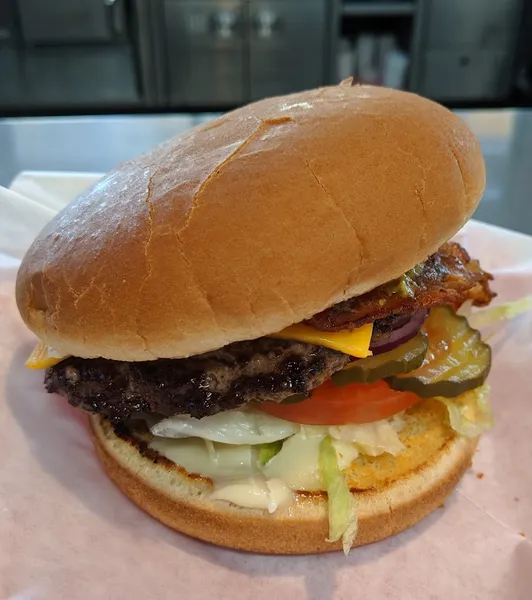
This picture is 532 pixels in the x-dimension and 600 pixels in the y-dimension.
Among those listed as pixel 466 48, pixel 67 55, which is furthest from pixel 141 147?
pixel 466 48

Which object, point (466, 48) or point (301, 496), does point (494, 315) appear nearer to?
point (301, 496)

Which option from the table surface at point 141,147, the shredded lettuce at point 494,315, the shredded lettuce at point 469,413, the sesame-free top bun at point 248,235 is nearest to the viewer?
the sesame-free top bun at point 248,235

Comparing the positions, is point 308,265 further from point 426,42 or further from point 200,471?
point 426,42

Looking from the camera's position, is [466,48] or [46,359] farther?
[466,48]

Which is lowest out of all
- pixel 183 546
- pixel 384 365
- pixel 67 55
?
pixel 183 546

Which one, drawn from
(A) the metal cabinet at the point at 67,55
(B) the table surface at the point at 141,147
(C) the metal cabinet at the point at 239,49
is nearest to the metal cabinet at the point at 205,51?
(C) the metal cabinet at the point at 239,49

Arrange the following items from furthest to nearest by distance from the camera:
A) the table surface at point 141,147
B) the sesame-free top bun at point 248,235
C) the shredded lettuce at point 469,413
Answer: 1. the table surface at point 141,147
2. the shredded lettuce at point 469,413
3. the sesame-free top bun at point 248,235

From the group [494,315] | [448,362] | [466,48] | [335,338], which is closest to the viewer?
[335,338]

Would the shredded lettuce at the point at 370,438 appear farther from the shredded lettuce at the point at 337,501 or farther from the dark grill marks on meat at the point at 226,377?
the dark grill marks on meat at the point at 226,377
